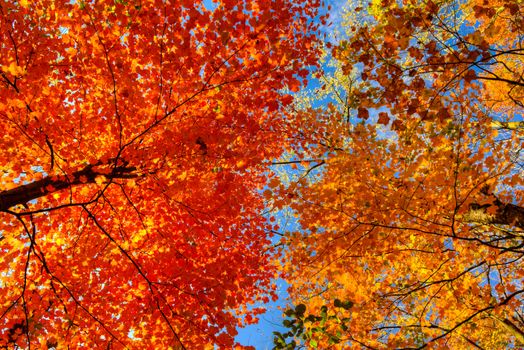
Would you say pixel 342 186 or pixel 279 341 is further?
pixel 342 186

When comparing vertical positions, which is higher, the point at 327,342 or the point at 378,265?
the point at 378,265

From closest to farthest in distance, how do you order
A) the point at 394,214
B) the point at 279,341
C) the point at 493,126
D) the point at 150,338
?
the point at 279,341, the point at 394,214, the point at 493,126, the point at 150,338

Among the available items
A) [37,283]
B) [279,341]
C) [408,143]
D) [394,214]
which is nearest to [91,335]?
[37,283]

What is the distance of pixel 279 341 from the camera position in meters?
3.42

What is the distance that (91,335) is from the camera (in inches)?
290

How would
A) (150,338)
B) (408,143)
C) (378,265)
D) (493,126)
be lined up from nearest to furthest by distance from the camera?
(408,143)
(493,126)
(378,265)
(150,338)

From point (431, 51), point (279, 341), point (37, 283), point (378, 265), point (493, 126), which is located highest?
point (493, 126)

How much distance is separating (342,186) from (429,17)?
138 inches

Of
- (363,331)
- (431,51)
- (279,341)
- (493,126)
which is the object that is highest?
(493,126)

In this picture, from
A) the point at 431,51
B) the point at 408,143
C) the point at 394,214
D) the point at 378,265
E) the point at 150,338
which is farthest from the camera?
the point at 150,338

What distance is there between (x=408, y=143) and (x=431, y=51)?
2163 mm

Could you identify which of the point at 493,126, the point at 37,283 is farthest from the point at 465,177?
the point at 37,283

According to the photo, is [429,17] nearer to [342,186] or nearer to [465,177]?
[465,177]

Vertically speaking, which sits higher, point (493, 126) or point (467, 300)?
point (493, 126)
